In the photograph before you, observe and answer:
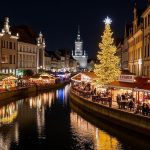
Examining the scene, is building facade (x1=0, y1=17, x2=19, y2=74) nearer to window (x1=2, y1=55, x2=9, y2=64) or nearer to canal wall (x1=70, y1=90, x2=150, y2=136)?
window (x1=2, y1=55, x2=9, y2=64)

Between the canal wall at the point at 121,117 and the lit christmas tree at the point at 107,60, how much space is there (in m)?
4.38

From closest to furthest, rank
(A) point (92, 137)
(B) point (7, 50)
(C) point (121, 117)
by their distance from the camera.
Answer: (A) point (92, 137) → (C) point (121, 117) → (B) point (7, 50)

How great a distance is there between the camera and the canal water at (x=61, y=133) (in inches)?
1247

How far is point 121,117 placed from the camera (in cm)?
3838

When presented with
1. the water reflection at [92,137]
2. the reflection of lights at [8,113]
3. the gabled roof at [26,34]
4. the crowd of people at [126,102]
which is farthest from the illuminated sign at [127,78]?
the gabled roof at [26,34]

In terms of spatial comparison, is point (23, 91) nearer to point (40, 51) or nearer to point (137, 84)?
point (137, 84)

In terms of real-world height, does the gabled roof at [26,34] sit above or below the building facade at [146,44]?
above

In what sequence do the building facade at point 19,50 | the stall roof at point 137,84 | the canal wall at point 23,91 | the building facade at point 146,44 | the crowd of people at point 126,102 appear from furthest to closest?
the building facade at point 19,50
the canal wall at point 23,91
the building facade at point 146,44
the stall roof at point 137,84
the crowd of people at point 126,102

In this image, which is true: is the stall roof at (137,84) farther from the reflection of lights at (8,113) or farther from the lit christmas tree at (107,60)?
the reflection of lights at (8,113)

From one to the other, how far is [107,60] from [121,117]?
636 inches

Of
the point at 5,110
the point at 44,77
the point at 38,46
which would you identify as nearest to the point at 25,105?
the point at 5,110

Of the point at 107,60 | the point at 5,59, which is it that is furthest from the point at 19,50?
the point at 107,60

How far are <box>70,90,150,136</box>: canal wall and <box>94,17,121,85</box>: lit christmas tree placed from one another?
4380 mm

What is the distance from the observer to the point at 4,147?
31312 mm
